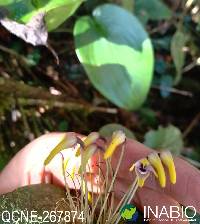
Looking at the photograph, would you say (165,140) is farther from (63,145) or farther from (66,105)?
(63,145)

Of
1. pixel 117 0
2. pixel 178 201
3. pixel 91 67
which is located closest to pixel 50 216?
pixel 178 201

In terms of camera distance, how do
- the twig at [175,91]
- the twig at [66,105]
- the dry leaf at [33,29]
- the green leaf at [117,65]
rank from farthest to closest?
the twig at [175,91]
the twig at [66,105]
the green leaf at [117,65]
the dry leaf at [33,29]

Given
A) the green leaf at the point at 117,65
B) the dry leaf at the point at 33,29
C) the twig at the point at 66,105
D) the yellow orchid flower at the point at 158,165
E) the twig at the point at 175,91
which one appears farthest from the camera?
the twig at the point at 175,91

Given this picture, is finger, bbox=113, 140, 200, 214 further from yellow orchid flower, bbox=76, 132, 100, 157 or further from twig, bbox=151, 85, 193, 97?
twig, bbox=151, 85, 193, 97

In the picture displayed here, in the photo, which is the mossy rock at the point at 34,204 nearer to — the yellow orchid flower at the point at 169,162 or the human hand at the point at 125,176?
the human hand at the point at 125,176

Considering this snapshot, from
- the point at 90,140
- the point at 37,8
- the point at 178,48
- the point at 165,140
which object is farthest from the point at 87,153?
the point at 178,48

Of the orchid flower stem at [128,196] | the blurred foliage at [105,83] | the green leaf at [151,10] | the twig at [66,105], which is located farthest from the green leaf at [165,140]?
the orchid flower stem at [128,196]
